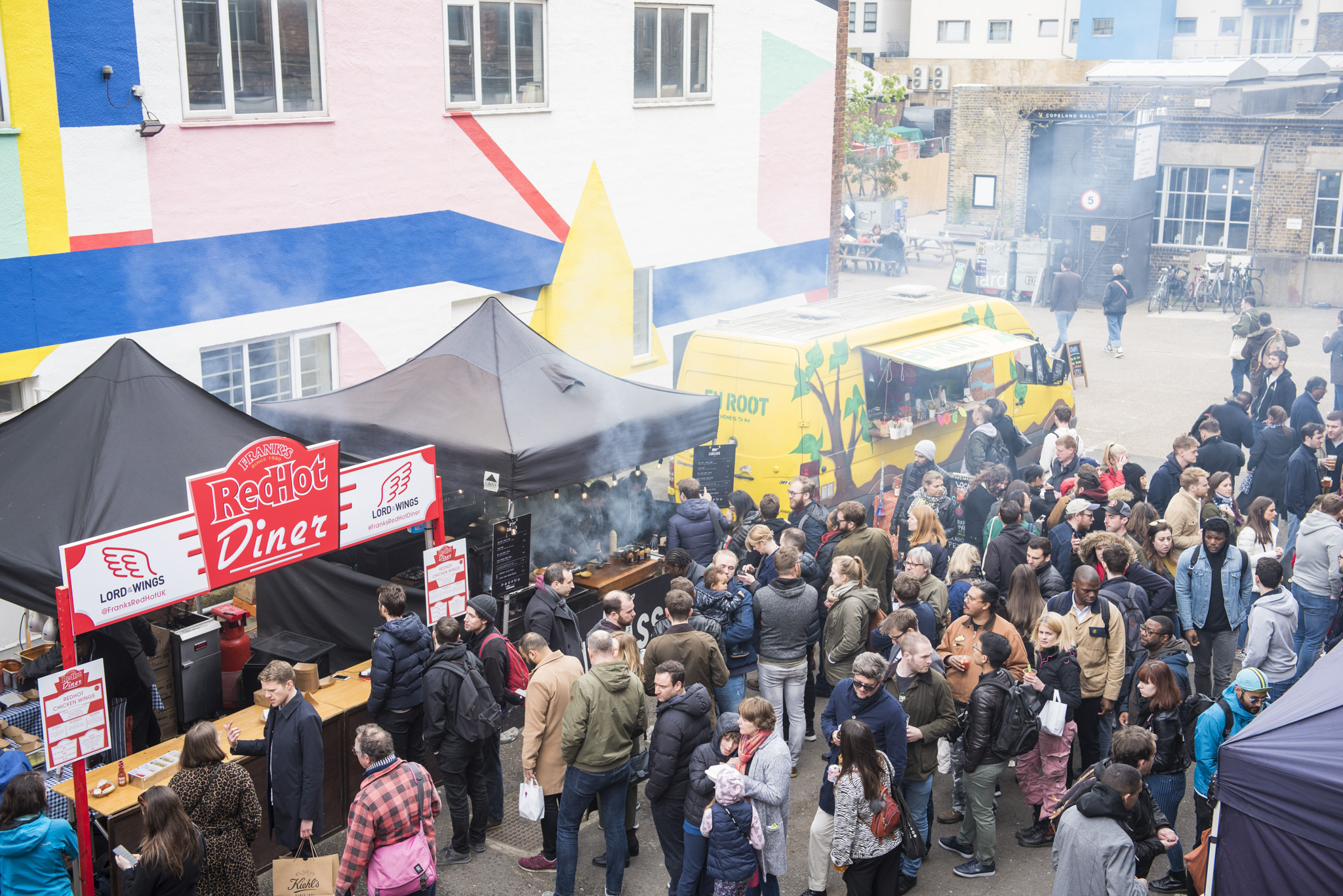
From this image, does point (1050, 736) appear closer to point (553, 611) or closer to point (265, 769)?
point (553, 611)

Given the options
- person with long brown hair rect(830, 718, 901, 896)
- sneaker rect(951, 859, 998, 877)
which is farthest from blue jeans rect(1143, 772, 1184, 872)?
person with long brown hair rect(830, 718, 901, 896)

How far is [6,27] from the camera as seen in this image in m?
8.78

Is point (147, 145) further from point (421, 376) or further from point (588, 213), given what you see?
point (588, 213)

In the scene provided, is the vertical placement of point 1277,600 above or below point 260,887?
above

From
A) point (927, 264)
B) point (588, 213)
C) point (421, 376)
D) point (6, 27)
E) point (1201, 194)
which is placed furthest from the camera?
point (927, 264)

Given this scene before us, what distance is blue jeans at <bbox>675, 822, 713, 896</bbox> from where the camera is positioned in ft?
19.6

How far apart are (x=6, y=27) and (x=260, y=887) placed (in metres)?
6.68

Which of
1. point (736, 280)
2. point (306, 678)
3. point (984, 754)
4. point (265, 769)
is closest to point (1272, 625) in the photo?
point (984, 754)

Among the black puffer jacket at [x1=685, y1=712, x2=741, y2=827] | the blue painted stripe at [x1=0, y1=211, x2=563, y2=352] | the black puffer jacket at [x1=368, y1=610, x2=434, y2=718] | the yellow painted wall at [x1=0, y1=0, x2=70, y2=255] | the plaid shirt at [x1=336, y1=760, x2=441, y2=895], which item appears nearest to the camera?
the plaid shirt at [x1=336, y1=760, x2=441, y2=895]

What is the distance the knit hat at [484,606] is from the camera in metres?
7.49

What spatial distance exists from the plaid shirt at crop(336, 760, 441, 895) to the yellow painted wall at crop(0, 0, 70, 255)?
5.97 m

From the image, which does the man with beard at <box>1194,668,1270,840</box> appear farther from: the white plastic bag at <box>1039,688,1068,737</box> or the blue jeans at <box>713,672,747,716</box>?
the blue jeans at <box>713,672,747,716</box>

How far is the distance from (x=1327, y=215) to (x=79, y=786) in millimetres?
27481

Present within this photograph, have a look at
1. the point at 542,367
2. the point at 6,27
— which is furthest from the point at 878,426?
the point at 6,27
